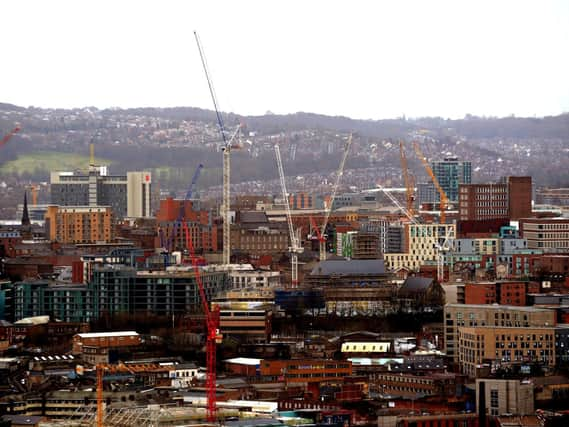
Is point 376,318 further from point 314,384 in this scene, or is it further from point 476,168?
point 476,168

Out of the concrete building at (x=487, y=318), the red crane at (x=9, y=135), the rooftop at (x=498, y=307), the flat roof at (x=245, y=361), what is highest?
the red crane at (x=9, y=135)

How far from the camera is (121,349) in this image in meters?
47.3

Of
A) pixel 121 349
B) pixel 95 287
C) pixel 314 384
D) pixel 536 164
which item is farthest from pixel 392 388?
pixel 536 164

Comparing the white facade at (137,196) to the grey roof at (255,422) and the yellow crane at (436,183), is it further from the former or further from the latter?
the grey roof at (255,422)

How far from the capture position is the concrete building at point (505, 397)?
37094mm

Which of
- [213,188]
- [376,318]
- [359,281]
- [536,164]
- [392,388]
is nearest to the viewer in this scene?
[392,388]

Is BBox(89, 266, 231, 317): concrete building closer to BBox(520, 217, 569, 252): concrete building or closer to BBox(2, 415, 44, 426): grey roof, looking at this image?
BBox(520, 217, 569, 252): concrete building

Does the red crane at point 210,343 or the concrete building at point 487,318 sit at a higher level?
the concrete building at point 487,318

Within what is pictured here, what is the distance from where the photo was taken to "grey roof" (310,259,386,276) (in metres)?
61.1

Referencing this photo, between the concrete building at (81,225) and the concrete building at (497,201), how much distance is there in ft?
42.9

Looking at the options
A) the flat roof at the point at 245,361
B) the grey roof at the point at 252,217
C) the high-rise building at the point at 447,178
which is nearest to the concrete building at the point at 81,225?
the grey roof at the point at 252,217

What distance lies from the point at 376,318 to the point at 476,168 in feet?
212

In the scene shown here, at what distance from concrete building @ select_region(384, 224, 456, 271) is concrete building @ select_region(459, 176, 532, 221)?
372 inches

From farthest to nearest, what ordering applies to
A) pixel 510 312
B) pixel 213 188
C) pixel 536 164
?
pixel 536 164 < pixel 213 188 < pixel 510 312
